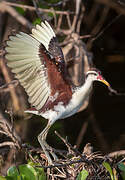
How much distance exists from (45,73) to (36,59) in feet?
0.35

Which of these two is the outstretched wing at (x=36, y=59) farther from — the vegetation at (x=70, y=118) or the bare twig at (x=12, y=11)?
the bare twig at (x=12, y=11)

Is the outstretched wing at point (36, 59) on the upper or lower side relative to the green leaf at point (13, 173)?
upper

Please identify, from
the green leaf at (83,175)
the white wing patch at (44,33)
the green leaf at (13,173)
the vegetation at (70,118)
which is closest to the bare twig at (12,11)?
the vegetation at (70,118)

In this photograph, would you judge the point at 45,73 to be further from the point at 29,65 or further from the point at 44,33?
the point at 44,33

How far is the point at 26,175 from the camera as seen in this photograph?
2051 millimetres

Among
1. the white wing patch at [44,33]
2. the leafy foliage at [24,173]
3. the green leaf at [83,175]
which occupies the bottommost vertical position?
the green leaf at [83,175]

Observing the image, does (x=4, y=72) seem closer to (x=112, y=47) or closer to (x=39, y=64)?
(x=39, y=64)

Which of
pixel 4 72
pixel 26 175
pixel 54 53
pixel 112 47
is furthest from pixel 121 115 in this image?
pixel 26 175

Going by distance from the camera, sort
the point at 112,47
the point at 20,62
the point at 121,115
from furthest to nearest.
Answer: the point at 112,47, the point at 121,115, the point at 20,62

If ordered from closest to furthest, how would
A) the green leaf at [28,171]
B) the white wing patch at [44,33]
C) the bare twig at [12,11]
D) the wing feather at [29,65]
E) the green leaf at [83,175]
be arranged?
1. the green leaf at [83,175]
2. the green leaf at [28,171]
3. the wing feather at [29,65]
4. the white wing patch at [44,33]
5. the bare twig at [12,11]

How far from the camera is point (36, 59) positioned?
2377 millimetres

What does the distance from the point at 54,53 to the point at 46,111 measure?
1.17 feet

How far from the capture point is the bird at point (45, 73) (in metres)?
2.34

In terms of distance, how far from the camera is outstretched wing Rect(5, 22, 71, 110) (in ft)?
7.61
